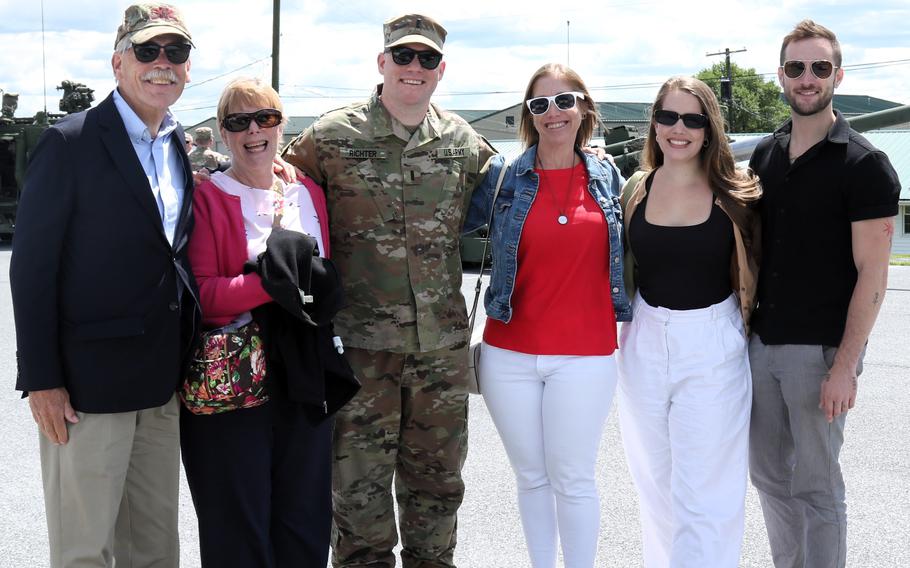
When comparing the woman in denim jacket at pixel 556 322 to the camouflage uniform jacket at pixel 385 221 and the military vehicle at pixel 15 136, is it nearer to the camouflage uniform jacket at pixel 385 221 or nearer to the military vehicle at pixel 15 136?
the camouflage uniform jacket at pixel 385 221

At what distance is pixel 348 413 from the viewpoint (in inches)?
152

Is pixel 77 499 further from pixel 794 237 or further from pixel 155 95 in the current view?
pixel 794 237

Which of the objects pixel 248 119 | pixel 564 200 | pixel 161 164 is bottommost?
pixel 564 200

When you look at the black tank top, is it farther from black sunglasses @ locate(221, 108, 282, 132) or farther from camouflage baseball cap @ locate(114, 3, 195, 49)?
camouflage baseball cap @ locate(114, 3, 195, 49)

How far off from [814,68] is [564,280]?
1240 millimetres

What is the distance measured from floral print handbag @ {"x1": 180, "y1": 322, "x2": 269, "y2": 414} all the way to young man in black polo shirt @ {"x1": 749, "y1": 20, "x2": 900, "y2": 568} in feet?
6.41

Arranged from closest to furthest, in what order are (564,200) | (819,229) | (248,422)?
(248,422) < (819,229) < (564,200)

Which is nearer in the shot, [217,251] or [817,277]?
[217,251]

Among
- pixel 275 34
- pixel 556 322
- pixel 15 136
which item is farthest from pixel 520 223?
pixel 15 136

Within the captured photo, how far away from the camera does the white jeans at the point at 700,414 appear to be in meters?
3.63

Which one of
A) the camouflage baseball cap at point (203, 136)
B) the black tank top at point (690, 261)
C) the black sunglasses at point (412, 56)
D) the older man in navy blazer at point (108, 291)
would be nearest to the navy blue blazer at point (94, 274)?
the older man in navy blazer at point (108, 291)

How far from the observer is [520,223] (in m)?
Result: 3.77

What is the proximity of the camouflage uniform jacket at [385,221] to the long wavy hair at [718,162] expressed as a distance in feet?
3.30

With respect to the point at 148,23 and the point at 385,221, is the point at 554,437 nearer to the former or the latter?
the point at 385,221
